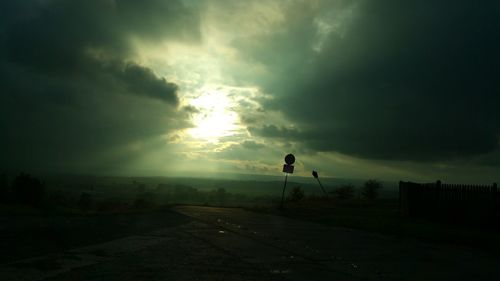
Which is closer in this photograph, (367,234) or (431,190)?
(367,234)

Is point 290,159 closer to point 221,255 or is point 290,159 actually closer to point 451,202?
point 451,202

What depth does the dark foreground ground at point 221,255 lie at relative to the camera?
Result: 24.0 feet

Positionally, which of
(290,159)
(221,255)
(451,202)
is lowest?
(221,255)

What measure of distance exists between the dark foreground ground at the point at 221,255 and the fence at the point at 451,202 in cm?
722

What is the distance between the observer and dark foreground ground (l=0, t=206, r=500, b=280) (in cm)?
732

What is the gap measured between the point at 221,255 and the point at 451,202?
49.5 ft

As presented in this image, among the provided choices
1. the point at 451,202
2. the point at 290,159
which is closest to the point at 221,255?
the point at 451,202

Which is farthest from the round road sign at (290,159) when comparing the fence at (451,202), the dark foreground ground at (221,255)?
the dark foreground ground at (221,255)

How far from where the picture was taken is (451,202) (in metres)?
19.9

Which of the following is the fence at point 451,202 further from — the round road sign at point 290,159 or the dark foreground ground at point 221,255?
the dark foreground ground at point 221,255

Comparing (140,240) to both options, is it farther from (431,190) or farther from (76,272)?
(431,190)

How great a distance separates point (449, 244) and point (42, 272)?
→ 11.8 meters

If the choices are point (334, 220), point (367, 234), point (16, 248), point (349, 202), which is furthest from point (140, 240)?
point (349, 202)

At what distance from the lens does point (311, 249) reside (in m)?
10.8
